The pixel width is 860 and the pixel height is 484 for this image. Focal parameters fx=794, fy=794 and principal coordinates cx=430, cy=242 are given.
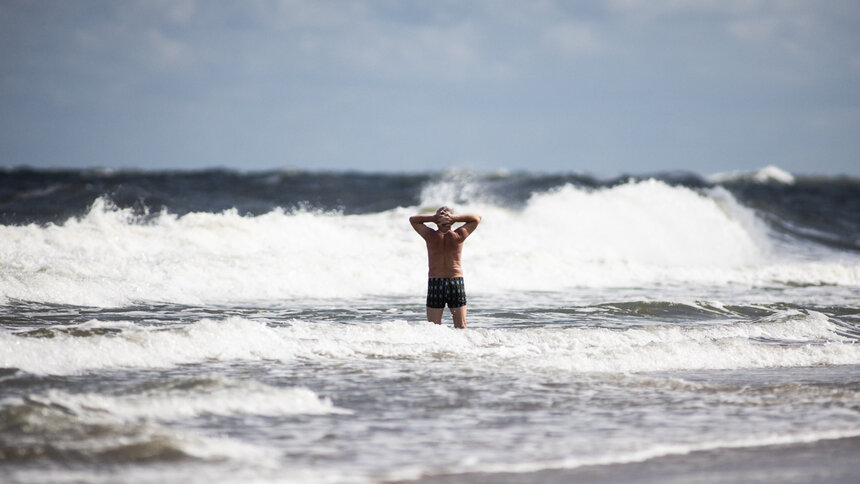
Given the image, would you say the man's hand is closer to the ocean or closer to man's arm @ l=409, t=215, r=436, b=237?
man's arm @ l=409, t=215, r=436, b=237

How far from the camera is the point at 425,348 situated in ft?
26.4

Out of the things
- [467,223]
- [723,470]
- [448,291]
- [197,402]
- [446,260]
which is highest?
[467,223]

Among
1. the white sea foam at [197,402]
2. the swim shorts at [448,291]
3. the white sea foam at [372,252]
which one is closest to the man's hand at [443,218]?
the swim shorts at [448,291]

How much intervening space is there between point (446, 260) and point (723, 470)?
4.89m

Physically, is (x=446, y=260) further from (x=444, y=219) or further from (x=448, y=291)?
(x=444, y=219)

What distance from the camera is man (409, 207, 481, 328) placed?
8938 millimetres

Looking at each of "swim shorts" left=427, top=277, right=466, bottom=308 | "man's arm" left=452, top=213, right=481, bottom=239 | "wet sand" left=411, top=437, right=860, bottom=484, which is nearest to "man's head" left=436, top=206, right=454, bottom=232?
"man's arm" left=452, top=213, right=481, bottom=239

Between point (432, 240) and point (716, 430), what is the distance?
14.1ft

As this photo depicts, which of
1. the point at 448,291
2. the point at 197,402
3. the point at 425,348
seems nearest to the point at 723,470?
the point at 197,402

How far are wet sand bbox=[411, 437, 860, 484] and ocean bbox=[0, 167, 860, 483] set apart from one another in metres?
0.02

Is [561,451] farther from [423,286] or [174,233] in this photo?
[174,233]

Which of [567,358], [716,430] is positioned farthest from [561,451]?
[567,358]

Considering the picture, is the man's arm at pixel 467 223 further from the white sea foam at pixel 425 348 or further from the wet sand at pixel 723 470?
the wet sand at pixel 723 470

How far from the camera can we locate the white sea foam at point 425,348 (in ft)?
23.1
